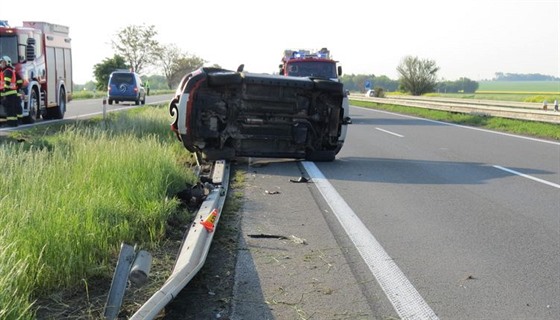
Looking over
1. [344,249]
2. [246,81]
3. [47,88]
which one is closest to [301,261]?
[344,249]

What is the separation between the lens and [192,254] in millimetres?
4547

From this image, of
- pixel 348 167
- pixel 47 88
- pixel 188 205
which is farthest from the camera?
pixel 47 88

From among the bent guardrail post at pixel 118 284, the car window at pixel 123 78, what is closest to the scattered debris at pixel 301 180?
the bent guardrail post at pixel 118 284

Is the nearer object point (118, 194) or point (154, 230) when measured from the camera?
point (154, 230)

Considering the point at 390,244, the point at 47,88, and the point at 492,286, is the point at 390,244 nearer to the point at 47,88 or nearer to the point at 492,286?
the point at 492,286

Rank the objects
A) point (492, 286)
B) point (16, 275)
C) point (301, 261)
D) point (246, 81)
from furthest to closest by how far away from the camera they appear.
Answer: point (246, 81) < point (301, 261) < point (492, 286) < point (16, 275)

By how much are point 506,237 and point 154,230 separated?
11.3 feet

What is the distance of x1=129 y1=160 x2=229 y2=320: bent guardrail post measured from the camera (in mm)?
3521

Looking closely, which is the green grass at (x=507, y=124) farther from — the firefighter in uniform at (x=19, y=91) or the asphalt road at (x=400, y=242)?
the firefighter in uniform at (x=19, y=91)

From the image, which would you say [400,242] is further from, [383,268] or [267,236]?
[267,236]

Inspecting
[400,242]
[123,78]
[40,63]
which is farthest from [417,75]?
[400,242]

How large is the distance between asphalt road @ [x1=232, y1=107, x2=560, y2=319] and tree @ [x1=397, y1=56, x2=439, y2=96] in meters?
52.9

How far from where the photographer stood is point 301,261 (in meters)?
5.07

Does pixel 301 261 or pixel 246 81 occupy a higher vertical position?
pixel 246 81
